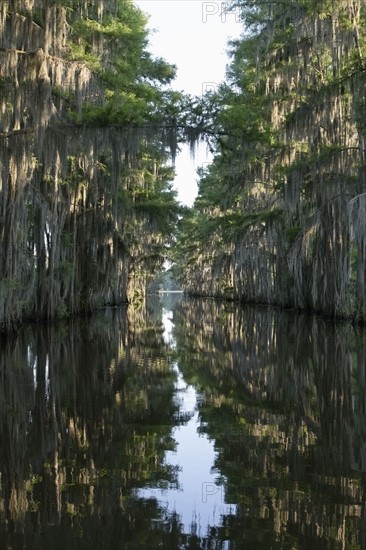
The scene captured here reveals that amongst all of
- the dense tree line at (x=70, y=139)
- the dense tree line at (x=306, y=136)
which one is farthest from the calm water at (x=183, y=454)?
the dense tree line at (x=306, y=136)

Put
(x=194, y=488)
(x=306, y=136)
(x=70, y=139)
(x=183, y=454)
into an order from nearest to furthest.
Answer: (x=194, y=488) → (x=183, y=454) → (x=70, y=139) → (x=306, y=136)

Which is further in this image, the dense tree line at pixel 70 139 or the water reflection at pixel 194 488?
the dense tree line at pixel 70 139

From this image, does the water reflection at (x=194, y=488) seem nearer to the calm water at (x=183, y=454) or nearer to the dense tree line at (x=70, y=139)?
the calm water at (x=183, y=454)

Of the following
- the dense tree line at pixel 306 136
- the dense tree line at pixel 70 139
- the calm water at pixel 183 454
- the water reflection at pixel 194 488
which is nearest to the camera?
the calm water at pixel 183 454

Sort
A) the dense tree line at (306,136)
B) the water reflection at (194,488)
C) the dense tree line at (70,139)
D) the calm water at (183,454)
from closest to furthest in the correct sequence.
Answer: the calm water at (183,454) < the water reflection at (194,488) < the dense tree line at (70,139) < the dense tree line at (306,136)

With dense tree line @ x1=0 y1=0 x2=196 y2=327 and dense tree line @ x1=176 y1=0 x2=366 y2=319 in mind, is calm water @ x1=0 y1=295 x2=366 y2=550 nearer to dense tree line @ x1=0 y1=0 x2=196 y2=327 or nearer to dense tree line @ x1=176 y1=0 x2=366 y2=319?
dense tree line @ x1=0 y1=0 x2=196 y2=327

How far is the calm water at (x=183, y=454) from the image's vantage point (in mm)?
3049


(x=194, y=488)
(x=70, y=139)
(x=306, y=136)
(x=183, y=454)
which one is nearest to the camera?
(x=194, y=488)

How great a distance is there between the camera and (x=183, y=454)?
450 centimetres

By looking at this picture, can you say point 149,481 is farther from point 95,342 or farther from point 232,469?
point 95,342

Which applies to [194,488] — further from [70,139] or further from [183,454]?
[70,139]

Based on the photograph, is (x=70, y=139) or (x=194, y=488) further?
(x=70, y=139)

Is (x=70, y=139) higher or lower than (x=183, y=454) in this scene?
higher

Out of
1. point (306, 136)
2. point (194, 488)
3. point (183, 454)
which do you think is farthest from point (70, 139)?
point (194, 488)
